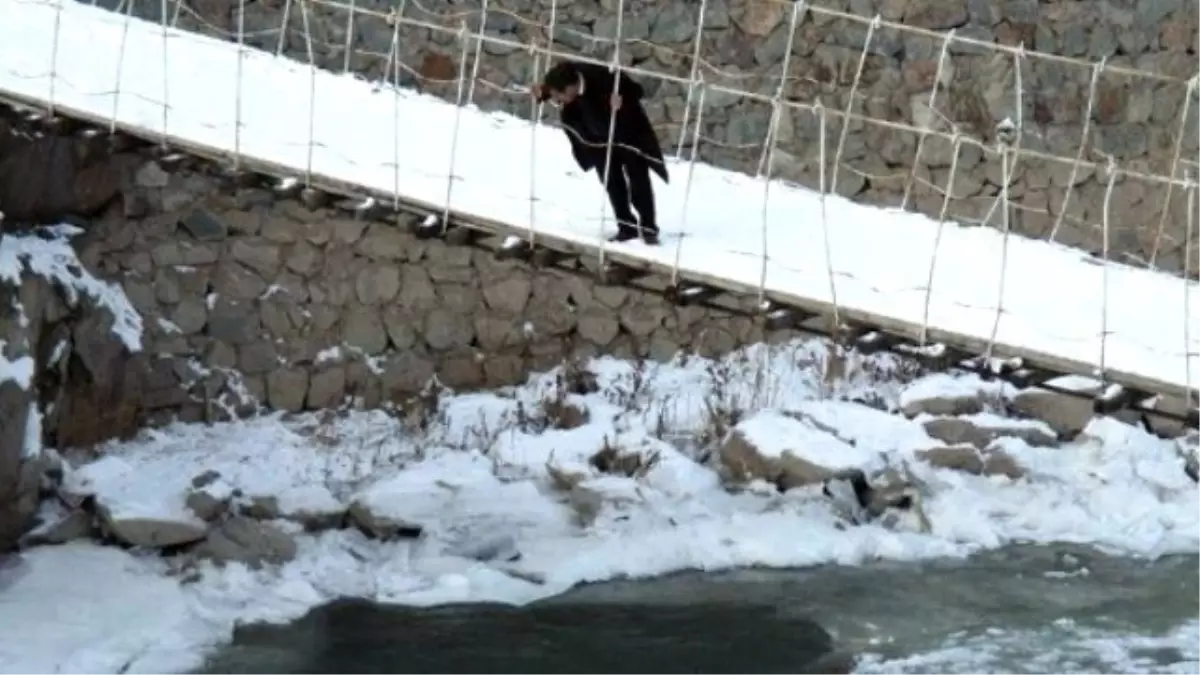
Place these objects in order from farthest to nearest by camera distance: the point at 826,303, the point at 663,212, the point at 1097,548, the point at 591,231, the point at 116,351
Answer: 1. the point at 116,351
2. the point at 1097,548
3. the point at 663,212
4. the point at 591,231
5. the point at 826,303

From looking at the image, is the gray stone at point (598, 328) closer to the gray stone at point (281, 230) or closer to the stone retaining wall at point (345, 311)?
the stone retaining wall at point (345, 311)

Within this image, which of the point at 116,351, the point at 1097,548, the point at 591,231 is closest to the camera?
the point at 591,231

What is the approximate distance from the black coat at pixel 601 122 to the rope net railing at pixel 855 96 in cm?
172

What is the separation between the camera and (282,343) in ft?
21.1

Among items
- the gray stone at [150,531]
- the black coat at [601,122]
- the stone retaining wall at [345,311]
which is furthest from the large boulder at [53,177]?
the black coat at [601,122]

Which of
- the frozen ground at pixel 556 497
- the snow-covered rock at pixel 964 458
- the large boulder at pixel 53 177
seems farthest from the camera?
the snow-covered rock at pixel 964 458

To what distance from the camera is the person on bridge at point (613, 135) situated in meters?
4.34

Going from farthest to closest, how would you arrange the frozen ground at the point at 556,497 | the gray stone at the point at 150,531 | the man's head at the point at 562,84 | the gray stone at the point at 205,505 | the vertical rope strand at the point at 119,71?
the gray stone at the point at 205,505 < the gray stone at the point at 150,531 < the frozen ground at the point at 556,497 < the vertical rope strand at the point at 119,71 < the man's head at the point at 562,84

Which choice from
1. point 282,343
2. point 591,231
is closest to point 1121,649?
point 591,231

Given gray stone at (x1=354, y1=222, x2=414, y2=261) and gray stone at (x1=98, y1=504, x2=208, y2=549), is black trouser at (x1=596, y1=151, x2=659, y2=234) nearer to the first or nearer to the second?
gray stone at (x1=98, y1=504, x2=208, y2=549)

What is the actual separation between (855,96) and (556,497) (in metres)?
1.90

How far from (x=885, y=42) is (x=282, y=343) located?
99.9 inches

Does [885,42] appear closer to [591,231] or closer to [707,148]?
[707,148]

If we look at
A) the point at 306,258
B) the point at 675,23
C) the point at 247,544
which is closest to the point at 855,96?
the point at 675,23
